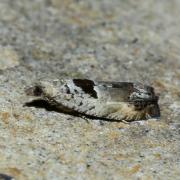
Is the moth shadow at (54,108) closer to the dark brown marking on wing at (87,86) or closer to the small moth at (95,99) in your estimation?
the small moth at (95,99)

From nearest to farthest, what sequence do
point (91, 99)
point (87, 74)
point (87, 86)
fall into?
point (91, 99) → point (87, 86) → point (87, 74)

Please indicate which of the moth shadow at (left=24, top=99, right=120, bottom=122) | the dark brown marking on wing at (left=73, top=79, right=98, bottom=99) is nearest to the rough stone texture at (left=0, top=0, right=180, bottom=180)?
the moth shadow at (left=24, top=99, right=120, bottom=122)

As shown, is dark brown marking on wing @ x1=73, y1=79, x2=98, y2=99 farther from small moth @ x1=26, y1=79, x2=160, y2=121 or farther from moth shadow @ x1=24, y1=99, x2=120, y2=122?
moth shadow @ x1=24, y1=99, x2=120, y2=122

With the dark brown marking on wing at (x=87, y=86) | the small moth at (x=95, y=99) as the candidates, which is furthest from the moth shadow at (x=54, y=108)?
the dark brown marking on wing at (x=87, y=86)

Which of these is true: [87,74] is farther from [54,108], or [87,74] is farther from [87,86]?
[54,108]

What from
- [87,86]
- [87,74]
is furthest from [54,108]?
[87,74]

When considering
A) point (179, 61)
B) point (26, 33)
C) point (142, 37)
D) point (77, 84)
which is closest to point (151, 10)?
point (142, 37)
